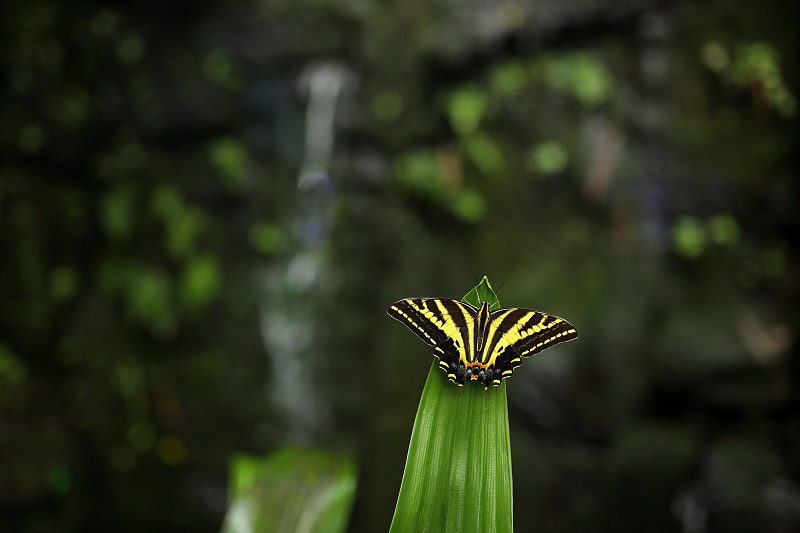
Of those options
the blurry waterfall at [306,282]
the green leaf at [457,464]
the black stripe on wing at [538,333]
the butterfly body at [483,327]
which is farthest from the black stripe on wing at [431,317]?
the blurry waterfall at [306,282]

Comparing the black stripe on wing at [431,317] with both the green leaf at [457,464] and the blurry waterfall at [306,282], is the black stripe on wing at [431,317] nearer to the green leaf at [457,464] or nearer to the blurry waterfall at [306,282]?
the green leaf at [457,464]

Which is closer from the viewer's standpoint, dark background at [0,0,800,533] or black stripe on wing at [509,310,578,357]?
black stripe on wing at [509,310,578,357]

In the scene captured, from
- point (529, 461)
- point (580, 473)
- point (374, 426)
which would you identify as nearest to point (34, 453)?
point (374, 426)

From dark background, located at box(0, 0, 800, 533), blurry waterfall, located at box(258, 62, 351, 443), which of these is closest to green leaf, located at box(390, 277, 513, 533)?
dark background, located at box(0, 0, 800, 533)

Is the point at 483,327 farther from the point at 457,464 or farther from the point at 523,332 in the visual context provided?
the point at 457,464

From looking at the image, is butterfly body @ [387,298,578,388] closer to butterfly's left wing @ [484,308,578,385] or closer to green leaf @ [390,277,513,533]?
butterfly's left wing @ [484,308,578,385]

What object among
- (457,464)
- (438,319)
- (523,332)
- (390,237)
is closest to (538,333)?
(523,332)

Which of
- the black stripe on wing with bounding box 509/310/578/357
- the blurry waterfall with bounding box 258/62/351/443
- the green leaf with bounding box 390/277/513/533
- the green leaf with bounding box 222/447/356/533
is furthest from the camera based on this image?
the blurry waterfall with bounding box 258/62/351/443

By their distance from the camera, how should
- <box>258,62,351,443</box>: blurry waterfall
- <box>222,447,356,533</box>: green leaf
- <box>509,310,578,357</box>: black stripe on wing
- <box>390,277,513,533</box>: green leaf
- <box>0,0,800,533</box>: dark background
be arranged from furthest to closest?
<box>258,62,351,443</box>: blurry waterfall
<box>0,0,800,533</box>: dark background
<box>509,310,578,357</box>: black stripe on wing
<box>222,447,356,533</box>: green leaf
<box>390,277,513,533</box>: green leaf
